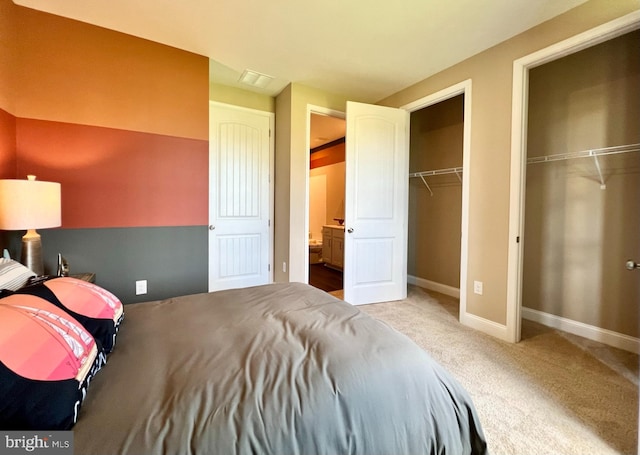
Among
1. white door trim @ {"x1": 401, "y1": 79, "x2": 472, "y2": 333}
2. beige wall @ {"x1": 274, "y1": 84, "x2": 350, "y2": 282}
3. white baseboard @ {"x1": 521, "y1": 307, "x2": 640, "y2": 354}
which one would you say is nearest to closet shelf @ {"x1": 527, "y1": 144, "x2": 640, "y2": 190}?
white door trim @ {"x1": 401, "y1": 79, "x2": 472, "y2": 333}

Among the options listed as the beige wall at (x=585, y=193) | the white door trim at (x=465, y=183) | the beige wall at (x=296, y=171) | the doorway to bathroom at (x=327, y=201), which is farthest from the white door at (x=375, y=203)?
the beige wall at (x=585, y=193)

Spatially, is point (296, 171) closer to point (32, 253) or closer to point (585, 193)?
point (32, 253)

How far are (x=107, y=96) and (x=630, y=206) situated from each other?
437 centimetres

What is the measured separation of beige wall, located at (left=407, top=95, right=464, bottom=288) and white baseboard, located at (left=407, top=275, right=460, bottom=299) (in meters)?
0.05

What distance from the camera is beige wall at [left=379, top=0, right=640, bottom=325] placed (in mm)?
2496

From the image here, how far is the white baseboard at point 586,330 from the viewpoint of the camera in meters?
2.31

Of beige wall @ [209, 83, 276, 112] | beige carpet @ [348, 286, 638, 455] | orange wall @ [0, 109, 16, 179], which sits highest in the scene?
beige wall @ [209, 83, 276, 112]

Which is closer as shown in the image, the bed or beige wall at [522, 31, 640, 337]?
the bed

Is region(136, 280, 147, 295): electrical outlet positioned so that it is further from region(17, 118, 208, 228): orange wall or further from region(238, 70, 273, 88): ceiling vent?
region(238, 70, 273, 88): ceiling vent

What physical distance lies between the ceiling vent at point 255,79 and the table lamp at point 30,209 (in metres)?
2.11

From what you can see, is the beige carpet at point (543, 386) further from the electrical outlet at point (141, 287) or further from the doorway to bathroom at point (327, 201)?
the electrical outlet at point (141, 287)

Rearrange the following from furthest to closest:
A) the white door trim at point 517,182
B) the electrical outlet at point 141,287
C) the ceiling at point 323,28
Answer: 1. the electrical outlet at point 141,287
2. the white door trim at point 517,182
3. the ceiling at point 323,28

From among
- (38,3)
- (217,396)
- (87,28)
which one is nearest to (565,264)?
(217,396)

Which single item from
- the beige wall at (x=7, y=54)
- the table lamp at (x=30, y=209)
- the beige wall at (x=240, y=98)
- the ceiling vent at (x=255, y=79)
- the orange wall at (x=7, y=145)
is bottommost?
the table lamp at (x=30, y=209)
